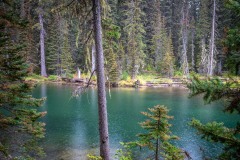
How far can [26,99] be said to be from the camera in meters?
8.19

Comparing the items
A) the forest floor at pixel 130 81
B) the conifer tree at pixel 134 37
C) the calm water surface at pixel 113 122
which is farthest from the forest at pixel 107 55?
the calm water surface at pixel 113 122

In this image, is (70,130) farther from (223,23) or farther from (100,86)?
(223,23)

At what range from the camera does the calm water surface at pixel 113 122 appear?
14.4 meters

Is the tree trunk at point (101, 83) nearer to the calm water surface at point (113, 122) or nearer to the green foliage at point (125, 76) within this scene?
the calm water surface at point (113, 122)

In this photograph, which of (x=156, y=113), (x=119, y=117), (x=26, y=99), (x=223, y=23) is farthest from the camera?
(x=223, y=23)

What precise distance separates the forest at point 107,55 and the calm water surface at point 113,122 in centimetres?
116

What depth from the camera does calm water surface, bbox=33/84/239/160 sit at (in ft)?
47.1

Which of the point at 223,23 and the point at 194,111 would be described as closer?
the point at 194,111

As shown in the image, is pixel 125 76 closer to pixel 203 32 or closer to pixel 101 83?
pixel 203 32

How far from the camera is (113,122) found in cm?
2020

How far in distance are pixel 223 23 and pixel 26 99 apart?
149 ft

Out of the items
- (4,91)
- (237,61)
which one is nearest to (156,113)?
(237,61)

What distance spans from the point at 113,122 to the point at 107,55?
61.3ft

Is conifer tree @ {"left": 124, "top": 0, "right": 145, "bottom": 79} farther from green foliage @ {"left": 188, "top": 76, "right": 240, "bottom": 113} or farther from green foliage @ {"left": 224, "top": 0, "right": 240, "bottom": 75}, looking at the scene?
green foliage @ {"left": 188, "top": 76, "right": 240, "bottom": 113}
